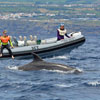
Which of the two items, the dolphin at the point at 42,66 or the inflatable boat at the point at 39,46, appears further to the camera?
the inflatable boat at the point at 39,46

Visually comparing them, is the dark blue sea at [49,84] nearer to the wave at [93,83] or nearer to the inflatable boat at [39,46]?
the wave at [93,83]

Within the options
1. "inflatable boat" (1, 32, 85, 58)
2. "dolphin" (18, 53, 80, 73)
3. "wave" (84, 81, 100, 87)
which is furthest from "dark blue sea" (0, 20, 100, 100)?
"inflatable boat" (1, 32, 85, 58)

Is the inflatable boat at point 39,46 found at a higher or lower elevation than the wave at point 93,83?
higher

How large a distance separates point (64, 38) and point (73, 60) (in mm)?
2684

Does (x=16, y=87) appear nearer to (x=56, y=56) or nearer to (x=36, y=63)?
(x=36, y=63)

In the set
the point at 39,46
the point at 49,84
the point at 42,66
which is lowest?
the point at 49,84

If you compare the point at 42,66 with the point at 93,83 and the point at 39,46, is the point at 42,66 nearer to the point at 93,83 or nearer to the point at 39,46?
the point at 93,83

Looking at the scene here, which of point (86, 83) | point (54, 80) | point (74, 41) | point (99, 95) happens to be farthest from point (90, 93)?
point (74, 41)

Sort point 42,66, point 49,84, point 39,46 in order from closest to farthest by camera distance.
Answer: point 49,84, point 42,66, point 39,46

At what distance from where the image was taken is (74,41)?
136ft

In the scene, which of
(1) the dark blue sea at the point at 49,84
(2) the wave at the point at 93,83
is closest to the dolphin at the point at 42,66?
(1) the dark blue sea at the point at 49,84

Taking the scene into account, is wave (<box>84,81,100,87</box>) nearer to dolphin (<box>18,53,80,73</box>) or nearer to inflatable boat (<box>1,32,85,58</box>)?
dolphin (<box>18,53,80,73</box>)

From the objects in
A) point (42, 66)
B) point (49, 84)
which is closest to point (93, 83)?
point (49, 84)

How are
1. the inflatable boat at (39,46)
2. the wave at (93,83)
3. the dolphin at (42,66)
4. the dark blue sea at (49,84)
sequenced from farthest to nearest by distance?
the inflatable boat at (39,46) → the dolphin at (42,66) → the wave at (93,83) → the dark blue sea at (49,84)
